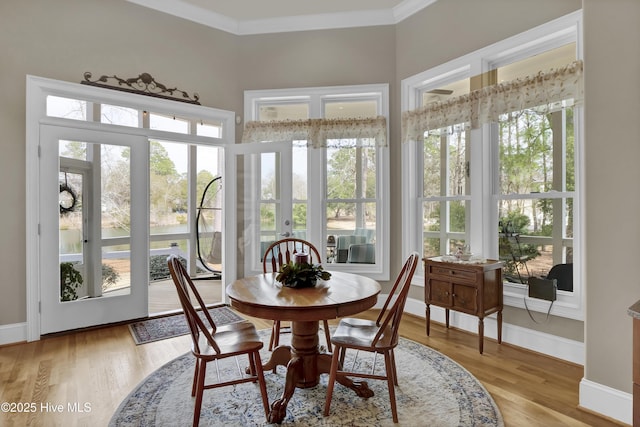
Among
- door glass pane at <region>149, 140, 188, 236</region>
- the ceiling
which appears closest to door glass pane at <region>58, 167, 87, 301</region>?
the ceiling

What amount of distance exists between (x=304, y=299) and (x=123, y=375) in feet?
5.17

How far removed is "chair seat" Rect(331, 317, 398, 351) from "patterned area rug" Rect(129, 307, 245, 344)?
1823 millimetres

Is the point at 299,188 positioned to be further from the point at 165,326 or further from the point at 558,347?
the point at 558,347

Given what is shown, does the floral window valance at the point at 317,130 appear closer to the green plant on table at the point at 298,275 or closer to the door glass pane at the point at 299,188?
the door glass pane at the point at 299,188

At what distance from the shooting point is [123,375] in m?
2.51

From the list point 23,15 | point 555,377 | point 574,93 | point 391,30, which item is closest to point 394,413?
point 555,377

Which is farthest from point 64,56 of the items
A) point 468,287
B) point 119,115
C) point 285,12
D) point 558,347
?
point 558,347

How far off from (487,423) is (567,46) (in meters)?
2.88

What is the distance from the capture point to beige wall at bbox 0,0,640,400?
1982 mm

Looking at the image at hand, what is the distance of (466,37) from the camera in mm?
3455

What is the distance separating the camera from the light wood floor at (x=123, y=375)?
203cm

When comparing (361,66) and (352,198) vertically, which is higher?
(361,66)

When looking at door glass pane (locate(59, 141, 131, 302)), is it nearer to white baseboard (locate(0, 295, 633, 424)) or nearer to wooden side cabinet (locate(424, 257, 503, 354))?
white baseboard (locate(0, 295, 633, 424))

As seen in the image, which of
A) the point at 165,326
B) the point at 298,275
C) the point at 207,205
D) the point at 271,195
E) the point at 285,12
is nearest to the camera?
the point at 298,275
